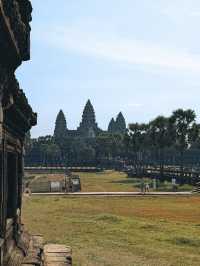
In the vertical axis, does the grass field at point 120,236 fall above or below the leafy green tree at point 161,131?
below

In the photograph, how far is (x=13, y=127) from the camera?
11.9 m

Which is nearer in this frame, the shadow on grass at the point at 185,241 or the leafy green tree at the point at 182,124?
the shadow on grass at the point at 185,241

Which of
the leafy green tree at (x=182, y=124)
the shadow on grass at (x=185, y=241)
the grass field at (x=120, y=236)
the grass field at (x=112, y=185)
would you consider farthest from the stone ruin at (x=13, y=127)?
the leafy green tree at (x=182, y=124)

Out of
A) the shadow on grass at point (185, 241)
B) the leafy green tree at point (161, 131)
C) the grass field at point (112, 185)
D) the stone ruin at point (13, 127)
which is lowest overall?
the shadow on grass at point (185, 241)

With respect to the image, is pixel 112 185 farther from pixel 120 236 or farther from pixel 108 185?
pixel 120 236

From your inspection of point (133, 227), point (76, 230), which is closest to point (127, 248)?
point (76, 230)

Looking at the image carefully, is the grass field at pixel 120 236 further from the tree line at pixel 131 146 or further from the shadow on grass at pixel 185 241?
the tree line at pixel 131 146

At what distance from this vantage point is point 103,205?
4381 centimetres

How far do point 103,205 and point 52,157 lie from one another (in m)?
133

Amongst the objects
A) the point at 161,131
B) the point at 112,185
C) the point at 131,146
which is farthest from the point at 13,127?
the point at 131,146

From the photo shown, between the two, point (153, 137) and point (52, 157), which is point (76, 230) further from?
point (52, 157)

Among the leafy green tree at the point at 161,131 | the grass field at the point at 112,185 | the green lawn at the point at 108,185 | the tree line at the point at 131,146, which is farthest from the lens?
the leafy green tree at the point at 161,131

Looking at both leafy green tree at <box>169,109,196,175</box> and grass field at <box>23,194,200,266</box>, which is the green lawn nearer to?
leafy green tree at <box>169,109,196,175</box>

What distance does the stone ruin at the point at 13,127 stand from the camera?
8.57 m
